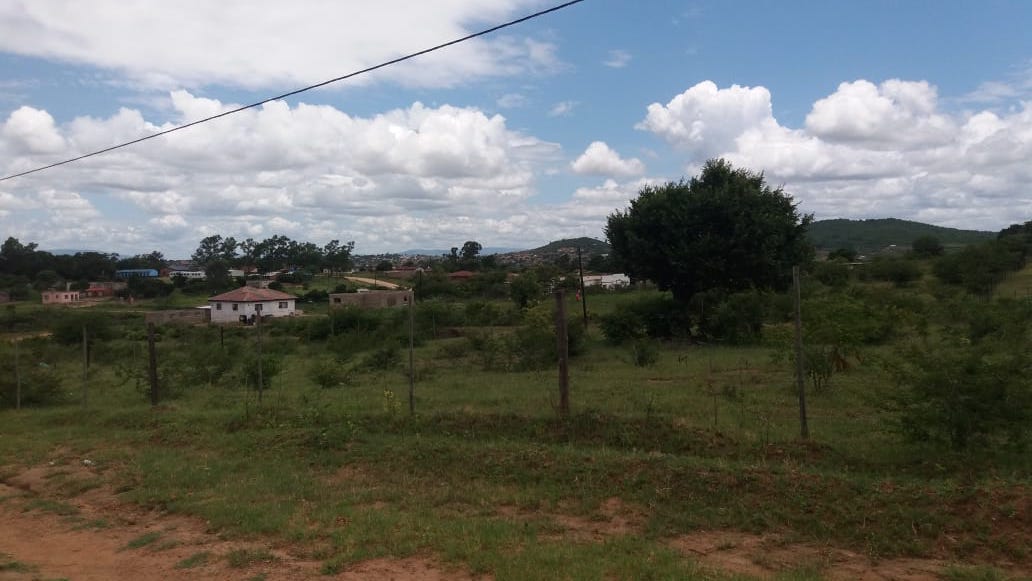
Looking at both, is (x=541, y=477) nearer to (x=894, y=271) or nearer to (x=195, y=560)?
(x=195, y=560)

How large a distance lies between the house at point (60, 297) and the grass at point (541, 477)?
2093 inches

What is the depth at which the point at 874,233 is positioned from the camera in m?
102

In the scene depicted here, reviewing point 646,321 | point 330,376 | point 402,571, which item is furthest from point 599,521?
point 646,321

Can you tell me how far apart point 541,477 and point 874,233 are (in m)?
108

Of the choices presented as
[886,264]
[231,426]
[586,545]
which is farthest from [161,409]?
[886,264]

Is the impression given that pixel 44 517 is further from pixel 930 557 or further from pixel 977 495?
pixel 977 495

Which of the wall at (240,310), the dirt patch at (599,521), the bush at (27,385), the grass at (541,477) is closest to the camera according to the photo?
the grass at (541,477)

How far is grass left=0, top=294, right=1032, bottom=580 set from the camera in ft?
18.4

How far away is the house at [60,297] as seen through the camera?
58000 millimetres

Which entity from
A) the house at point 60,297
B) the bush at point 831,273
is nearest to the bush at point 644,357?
the bush at point 831,273

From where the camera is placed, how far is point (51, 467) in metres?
9.54

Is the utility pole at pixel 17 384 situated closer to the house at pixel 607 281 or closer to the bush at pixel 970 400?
the bush at pixel 970 400

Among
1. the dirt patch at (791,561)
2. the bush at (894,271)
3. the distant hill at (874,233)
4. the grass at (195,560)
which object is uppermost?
the distant hill at (874,233)

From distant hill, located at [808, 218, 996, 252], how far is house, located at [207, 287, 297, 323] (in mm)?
65038
